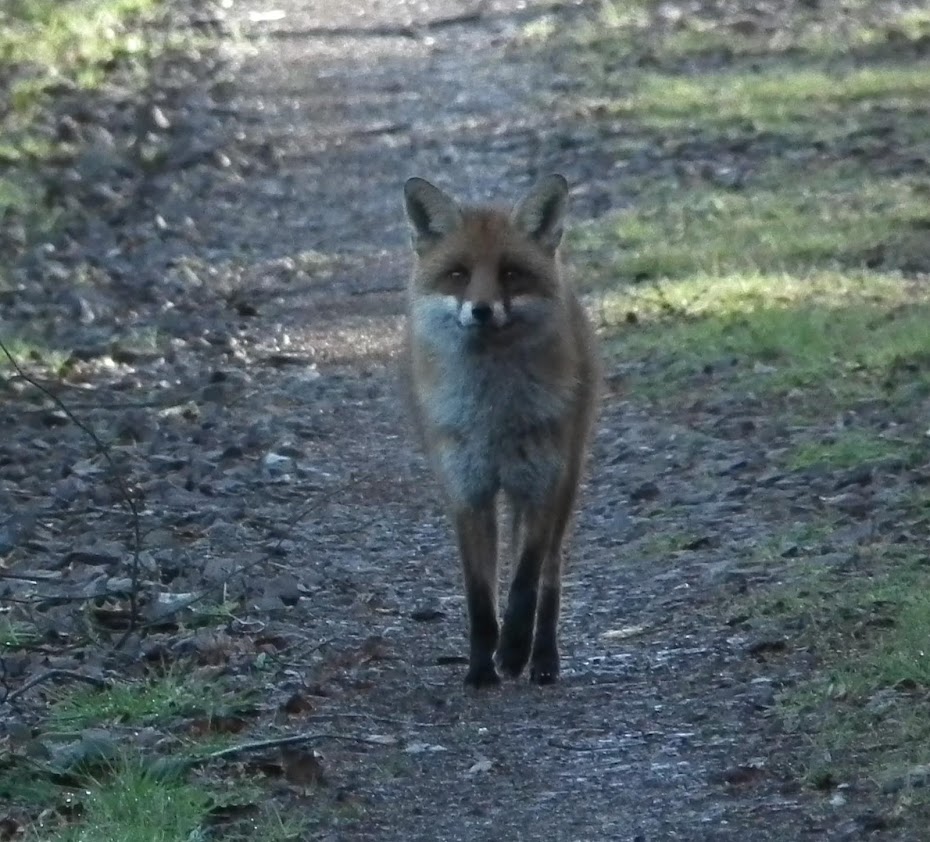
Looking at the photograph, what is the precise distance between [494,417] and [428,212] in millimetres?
701

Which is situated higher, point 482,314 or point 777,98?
point 482,314

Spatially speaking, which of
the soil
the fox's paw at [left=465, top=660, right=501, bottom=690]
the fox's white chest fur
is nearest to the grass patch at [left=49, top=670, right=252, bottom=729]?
the soil

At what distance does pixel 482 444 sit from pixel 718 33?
1289 cm

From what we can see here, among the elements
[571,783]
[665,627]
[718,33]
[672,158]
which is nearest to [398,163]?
[672,158]

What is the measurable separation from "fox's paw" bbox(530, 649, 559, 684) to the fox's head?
3.19 feet

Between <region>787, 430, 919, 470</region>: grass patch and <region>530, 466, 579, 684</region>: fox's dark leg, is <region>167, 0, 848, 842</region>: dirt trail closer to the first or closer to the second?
<region>530, 466, 579, 684</region>: fox's dark leg

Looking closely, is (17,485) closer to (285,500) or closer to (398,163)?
(285,500)

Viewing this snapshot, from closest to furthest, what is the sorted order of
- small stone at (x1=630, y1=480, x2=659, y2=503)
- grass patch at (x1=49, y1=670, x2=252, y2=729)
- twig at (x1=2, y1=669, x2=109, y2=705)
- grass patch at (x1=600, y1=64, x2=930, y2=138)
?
grass patch at (x1=49, y1=670, x2=252, y2=729) → twig at (x1=2, y1=669, x2=109, y2=705) → small stone at (x1=630, y1=480, x2=659, y2=503) → grass patch at (x1=600, y1=64, x2=930, y2=138)

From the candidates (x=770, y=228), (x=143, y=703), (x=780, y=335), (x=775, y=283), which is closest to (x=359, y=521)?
(x=143, y=703)

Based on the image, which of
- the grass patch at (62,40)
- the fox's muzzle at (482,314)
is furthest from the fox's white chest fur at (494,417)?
the grass patch at (62,40)

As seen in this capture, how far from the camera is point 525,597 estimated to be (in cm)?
651

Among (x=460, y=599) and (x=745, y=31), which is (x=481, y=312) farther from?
(x=745, y=31)

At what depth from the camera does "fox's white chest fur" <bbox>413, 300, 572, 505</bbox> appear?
255 inches

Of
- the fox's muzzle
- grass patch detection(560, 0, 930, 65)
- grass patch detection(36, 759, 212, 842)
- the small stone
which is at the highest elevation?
the fox's muzzle
